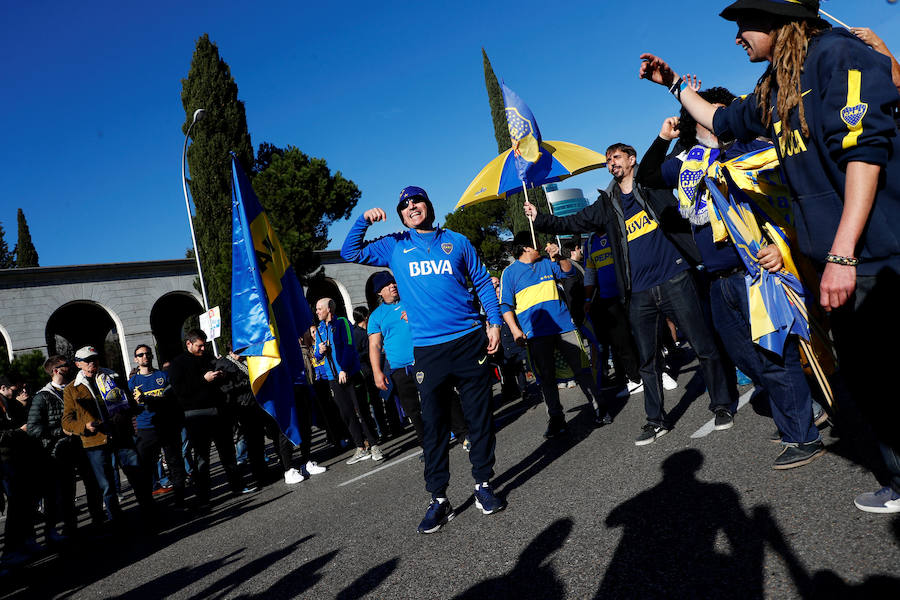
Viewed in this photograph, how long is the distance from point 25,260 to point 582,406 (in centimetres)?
4418

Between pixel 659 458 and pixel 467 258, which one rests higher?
pixel 467 258

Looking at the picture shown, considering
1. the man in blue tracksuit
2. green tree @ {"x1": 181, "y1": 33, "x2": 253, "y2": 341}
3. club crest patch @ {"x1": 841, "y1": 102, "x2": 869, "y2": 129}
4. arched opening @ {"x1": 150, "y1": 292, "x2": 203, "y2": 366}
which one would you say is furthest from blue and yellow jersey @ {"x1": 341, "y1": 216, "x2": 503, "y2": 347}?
arched opening @ {"x1": 150, "y1": 292, "x2": 203, "y2": 366}

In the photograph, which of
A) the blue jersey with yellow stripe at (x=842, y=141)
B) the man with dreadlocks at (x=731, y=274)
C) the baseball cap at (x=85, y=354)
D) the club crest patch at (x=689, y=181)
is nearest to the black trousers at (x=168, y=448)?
the baseball cap at (x=85, y=354)

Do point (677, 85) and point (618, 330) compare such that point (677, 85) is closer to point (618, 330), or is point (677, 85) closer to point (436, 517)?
point (436, 517)

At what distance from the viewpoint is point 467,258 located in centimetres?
440

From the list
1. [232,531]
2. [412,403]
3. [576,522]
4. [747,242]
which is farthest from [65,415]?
[747,242]

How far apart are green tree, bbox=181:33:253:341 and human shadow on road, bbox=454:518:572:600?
902 inches

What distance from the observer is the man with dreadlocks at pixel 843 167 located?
2141 millimetres

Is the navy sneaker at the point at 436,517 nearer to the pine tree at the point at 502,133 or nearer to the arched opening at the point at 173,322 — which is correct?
the pine tree at the point at 502,133

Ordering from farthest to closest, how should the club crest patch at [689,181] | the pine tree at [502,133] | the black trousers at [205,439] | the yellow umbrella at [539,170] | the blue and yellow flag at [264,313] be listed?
the pine tree at [502,133], the yellow umbrella at [539,170], the black trousers at [205,439], the blue and yellow flag at [264,313], the club crest patch at [689,181]

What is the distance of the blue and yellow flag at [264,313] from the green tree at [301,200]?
2014 cm

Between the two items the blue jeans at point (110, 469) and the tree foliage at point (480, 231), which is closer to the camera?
the blue jeans at point (110, 469)

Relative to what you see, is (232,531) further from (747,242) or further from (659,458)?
(747,242)

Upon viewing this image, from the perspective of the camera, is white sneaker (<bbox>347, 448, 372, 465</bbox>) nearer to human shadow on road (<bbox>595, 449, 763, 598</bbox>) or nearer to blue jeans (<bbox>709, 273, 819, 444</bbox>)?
human shadow on road (<bbox>595, 449, 763, 598</bbox>)
